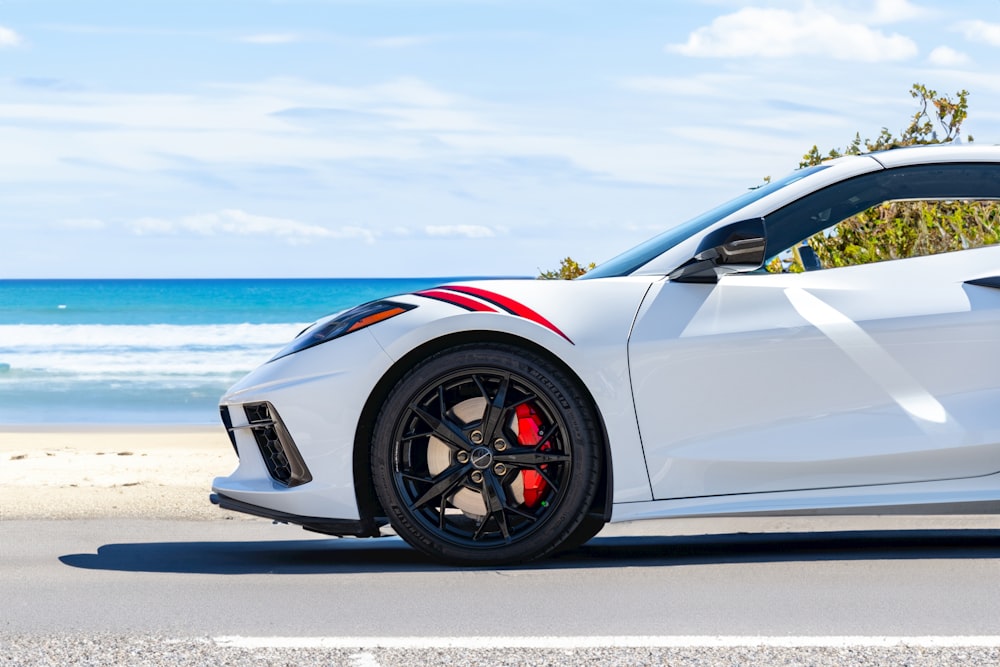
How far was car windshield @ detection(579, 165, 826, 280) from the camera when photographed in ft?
15.6

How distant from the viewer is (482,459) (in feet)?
14.7

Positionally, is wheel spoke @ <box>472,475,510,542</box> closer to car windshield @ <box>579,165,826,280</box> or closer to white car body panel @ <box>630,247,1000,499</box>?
white car body panel @ <box>630,247,1000,499</box>

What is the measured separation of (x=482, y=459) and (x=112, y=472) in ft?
16.9

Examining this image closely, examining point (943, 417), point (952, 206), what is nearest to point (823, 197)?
point (952, 206)

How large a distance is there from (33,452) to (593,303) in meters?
8.26

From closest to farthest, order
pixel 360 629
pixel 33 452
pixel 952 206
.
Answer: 1. pixel 360 629
2. pixel 952 206
3. pixel 33 452

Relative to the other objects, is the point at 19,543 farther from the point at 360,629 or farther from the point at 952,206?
the point at 952,206

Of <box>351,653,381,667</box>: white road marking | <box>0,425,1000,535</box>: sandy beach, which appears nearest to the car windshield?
<box>0,425,1000,535</box>: sandy beach

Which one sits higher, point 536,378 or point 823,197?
point 823,197

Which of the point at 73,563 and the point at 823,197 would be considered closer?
the point at 823,197

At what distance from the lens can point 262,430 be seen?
15.5 ft

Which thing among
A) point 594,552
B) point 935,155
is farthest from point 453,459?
point 935,155

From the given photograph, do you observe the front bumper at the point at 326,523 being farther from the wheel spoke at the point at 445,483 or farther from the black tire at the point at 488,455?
the wheel spoke at the point at 445,483

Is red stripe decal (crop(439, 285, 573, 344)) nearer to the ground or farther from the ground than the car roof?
nearer to the ground
